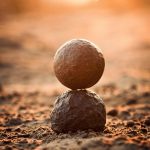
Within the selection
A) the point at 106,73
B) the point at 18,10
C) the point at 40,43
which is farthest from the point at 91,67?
the point at 18,10

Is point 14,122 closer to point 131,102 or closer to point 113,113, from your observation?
point 113,113

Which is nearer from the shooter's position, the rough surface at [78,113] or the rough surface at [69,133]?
the rough surface at [69,133]

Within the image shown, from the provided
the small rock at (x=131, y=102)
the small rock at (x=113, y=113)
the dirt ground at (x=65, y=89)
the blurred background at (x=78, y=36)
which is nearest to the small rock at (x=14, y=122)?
the dirt ground at (x=65, y=89)

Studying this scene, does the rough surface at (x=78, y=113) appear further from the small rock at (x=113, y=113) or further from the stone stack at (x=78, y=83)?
the small rock at (x=113, y=113)

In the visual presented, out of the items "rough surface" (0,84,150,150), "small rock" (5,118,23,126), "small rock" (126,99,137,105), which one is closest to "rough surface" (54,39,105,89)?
"rough surface" (0,84,150,150)

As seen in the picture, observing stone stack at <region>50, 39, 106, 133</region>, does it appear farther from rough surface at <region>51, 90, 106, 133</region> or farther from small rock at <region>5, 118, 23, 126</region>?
small rock at <region>5, 118, 23, 126</region>

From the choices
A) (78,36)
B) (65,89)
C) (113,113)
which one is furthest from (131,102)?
(78,36)
